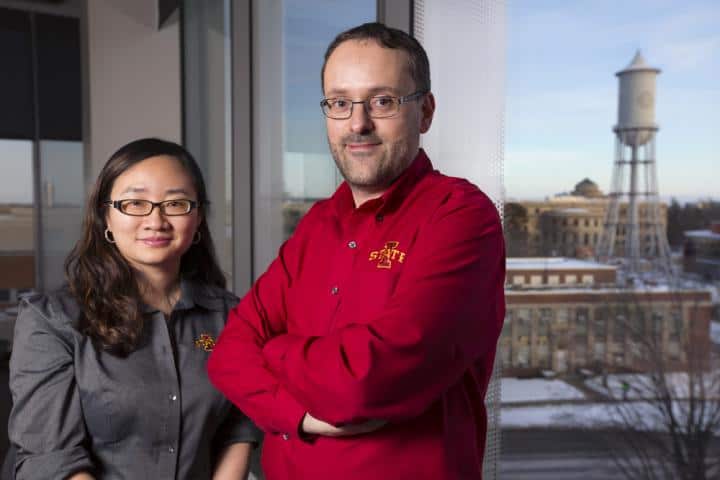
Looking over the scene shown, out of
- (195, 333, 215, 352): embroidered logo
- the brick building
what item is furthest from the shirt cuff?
the brick building

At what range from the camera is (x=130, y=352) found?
4.08 feet

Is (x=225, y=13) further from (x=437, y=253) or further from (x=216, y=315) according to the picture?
(x=437, y=253)

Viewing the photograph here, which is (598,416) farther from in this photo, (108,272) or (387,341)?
(108,272)

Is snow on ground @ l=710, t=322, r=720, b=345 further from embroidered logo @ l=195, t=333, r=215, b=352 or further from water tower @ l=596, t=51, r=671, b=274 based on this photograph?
embroidered logo @ l=195, t=333, r=215, b=352

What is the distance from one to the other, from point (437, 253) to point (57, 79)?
5764 millimetres

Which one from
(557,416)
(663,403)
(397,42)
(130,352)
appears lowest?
(557,416)

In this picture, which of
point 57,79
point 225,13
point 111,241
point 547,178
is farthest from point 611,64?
point 57,79

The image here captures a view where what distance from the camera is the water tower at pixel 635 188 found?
51.6 inches

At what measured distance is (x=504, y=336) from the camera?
5.24ft

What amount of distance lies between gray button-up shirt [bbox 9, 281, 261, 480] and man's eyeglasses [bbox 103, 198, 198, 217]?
21 centimetres

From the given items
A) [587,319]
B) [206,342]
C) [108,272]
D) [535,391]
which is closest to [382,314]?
[206,342]

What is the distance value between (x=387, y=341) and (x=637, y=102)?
89 centimetres

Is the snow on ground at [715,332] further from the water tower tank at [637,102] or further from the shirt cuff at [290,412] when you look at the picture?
the shirt cuff at [290,412]

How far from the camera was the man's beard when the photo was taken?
3.27 feet
